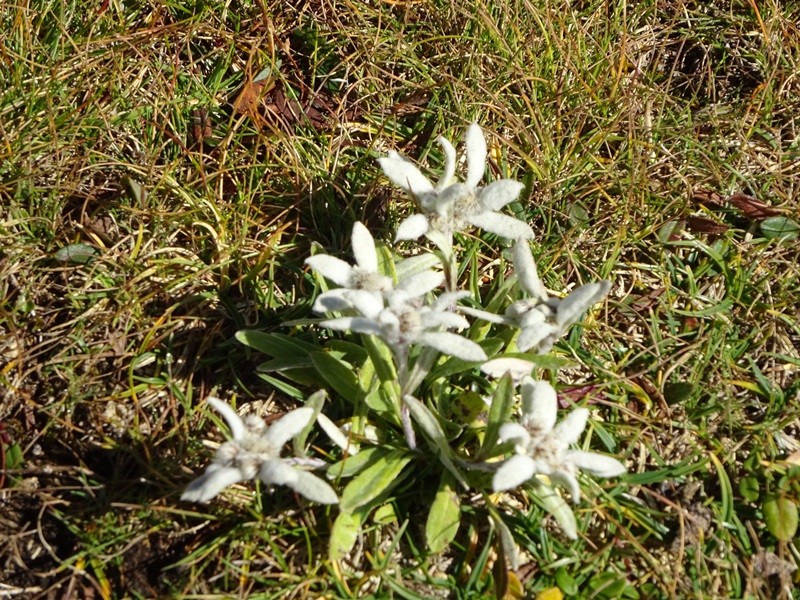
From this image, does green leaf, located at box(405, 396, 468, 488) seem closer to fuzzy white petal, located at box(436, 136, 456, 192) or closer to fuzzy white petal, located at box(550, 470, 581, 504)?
fuzzy white petal, located at box(550, 470, 581, 504)

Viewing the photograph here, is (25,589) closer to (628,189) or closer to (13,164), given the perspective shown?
(13,164)

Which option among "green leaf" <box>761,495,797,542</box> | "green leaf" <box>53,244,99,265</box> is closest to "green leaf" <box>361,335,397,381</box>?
"green leaf" <box>53,244,99,265</box>

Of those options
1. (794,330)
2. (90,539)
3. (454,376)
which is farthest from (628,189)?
(90,539)

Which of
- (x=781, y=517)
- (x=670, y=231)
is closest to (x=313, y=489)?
(x=781, y=517)

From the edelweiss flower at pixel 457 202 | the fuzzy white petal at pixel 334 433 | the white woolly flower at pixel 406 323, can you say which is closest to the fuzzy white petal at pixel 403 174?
the edelweiss flower at pixel 457 202

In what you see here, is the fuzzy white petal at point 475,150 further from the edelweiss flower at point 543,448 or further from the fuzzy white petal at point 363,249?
the edelweiss flower at point 543,448
